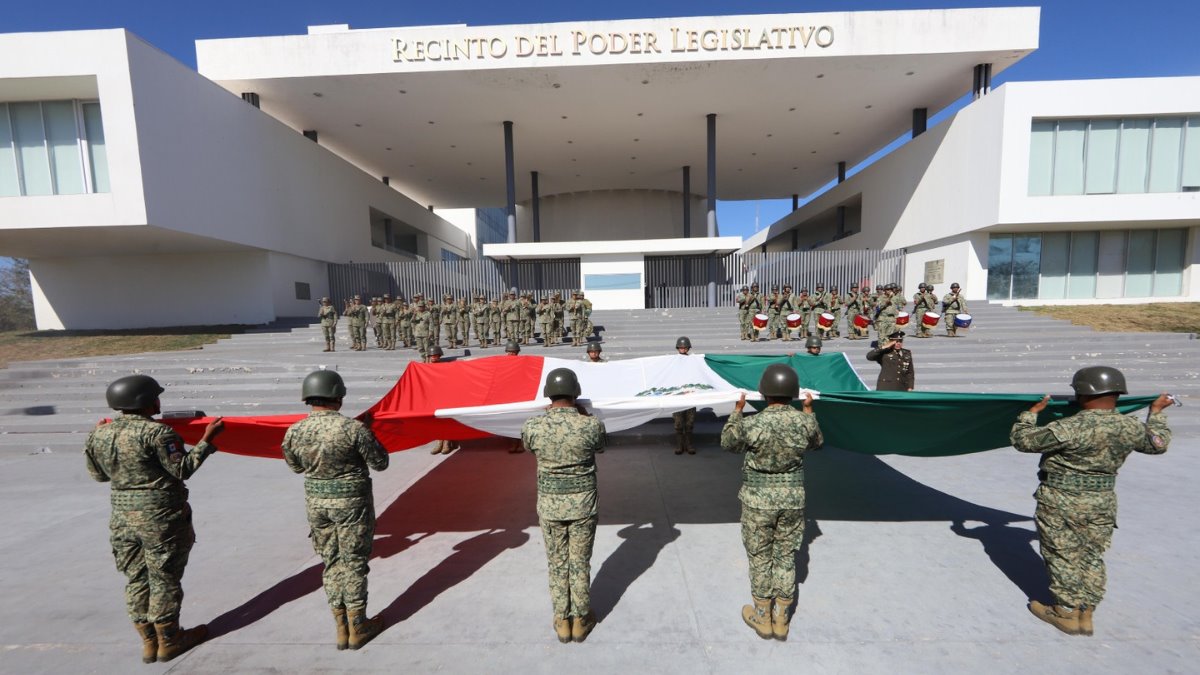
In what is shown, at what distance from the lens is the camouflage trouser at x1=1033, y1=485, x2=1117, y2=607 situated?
2939 millimetres

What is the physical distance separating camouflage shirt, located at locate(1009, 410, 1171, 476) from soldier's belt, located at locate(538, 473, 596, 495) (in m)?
2.77

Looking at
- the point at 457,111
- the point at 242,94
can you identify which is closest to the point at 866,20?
the point at 457,111

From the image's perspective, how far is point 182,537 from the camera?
3055 millimetres

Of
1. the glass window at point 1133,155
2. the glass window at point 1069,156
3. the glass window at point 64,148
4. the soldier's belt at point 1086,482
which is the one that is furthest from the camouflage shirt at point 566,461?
the glass window at point 1133,155

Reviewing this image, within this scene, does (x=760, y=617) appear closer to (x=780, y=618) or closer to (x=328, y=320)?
(x=780, y=618)

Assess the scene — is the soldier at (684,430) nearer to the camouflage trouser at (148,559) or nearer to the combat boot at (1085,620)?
the combat boot at (1085,620)

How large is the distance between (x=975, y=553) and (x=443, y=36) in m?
17.3

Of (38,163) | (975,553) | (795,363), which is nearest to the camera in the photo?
(975,553)

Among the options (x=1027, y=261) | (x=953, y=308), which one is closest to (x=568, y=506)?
(x=953, y=308)

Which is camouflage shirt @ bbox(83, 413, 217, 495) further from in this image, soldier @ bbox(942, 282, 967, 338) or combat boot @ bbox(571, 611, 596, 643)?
soldier @ bbox(942, 282, 967, 338)

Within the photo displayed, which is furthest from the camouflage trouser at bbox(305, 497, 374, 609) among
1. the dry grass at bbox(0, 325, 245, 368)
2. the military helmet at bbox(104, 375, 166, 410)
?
the dry grass at bbox(0, 325, 245, 368)

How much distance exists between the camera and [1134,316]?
13203 mm

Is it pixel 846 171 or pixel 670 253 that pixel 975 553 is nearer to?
pixel 670 253

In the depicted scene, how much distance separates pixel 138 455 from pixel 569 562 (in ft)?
9.19
